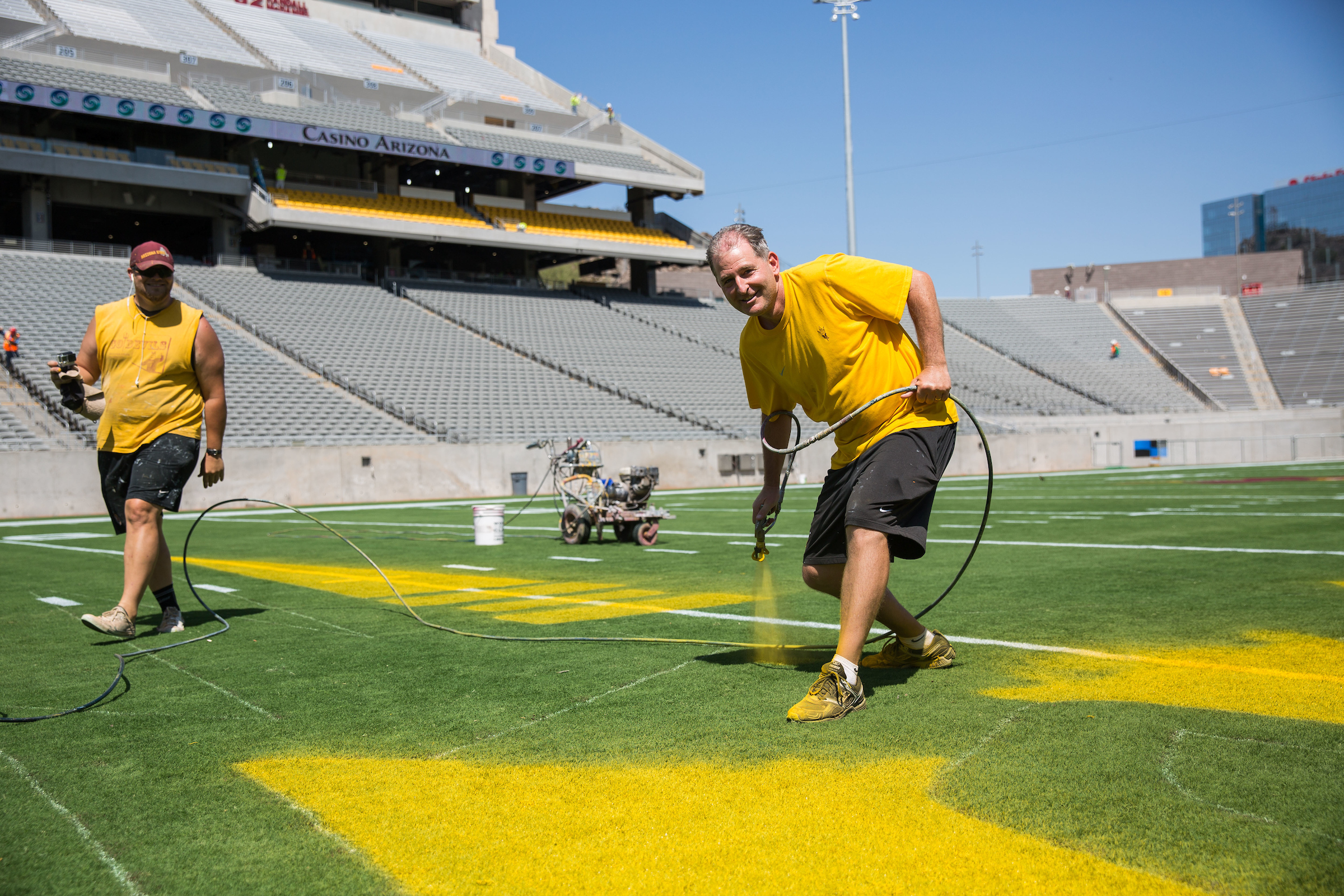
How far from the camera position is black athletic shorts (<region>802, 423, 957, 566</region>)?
12.7 ft

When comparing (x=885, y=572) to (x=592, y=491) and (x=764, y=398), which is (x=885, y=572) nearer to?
(x=764, y=398)

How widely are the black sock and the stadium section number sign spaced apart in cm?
3266

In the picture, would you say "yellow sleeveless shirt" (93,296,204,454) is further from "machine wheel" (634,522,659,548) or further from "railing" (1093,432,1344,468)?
"railing" (1093,432,1344,468)

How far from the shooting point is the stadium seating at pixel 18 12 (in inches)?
1485

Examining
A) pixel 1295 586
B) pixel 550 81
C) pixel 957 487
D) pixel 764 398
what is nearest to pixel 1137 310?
pixel 550 81

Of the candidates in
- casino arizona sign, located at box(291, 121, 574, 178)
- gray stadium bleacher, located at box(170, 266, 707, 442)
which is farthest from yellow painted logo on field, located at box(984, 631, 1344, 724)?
casino arizona sign, located at box(291, 121, 574, 178)

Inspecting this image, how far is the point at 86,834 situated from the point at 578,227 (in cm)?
4467

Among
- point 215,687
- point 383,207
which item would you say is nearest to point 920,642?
point 215,687

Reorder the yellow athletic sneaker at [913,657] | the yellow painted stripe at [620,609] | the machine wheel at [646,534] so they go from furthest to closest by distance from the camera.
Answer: the machine wheel at [646,534] < the yellow painted stripe at [620,609] < the yellow athletic sneaker at [913,657]

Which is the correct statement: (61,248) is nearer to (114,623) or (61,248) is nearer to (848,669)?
(114,623)

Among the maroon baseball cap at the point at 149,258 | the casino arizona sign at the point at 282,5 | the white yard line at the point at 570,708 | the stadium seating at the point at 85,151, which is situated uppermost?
the casino arizona sign at the point at 282,5

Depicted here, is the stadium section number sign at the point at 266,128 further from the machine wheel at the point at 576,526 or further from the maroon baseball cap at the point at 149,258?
the maroon baseball cap at the point at 149,258

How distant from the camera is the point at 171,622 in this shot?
237 inches

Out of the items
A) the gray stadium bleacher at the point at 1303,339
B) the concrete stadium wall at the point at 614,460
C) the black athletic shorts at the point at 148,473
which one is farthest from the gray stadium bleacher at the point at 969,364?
the black athletic shorts at the point at 148,473
